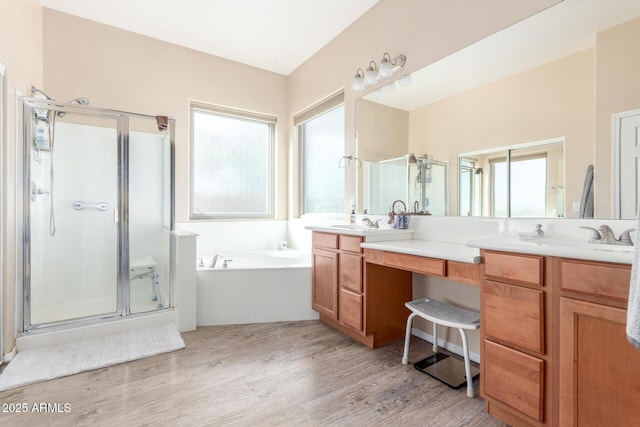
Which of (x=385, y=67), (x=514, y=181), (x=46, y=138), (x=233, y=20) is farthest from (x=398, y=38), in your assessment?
(x=46, y=138)

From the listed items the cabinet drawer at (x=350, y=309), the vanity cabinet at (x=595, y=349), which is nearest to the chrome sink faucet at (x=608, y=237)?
the vanity cabinet at (x=595, y=349)

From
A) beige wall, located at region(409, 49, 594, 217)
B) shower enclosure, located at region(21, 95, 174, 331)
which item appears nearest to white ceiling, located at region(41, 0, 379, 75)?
shower enclosure, located at region(21, 95, 174, 331)

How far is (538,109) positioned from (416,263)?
1.11 m

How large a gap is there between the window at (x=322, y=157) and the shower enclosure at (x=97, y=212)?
164 centimetres

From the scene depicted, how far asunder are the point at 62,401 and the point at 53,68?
9.36 feet

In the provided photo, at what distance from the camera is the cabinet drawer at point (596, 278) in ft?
3.36

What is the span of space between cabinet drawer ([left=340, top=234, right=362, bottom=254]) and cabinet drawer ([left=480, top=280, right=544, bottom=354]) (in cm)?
95

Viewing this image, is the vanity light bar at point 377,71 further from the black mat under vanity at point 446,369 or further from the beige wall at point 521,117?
the black mat under vanity at point 446,369

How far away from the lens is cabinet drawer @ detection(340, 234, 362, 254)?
2244 millimetres

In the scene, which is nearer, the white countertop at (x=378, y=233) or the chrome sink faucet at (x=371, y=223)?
the white countertop at (x=378, y=233)

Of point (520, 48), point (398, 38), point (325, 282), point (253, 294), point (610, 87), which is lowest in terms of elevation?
point (253, 294)

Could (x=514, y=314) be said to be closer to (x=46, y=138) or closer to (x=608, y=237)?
(x=608, y=237)

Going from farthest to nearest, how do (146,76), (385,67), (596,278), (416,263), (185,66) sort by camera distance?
1. (185,66)
2. (146,76)
3. (385,67)
4. (416,263)
5. (596,278)

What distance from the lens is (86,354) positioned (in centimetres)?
210
